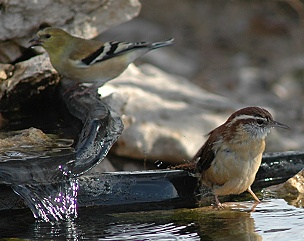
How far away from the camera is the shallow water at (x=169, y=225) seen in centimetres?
457

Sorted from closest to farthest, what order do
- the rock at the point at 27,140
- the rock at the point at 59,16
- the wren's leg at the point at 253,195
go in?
1. the rock at the point at 27,140
2. the wren's leg at the point at 253,195
3. the rock at the point at 59,16

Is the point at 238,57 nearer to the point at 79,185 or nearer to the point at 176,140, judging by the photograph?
the point at 176,140

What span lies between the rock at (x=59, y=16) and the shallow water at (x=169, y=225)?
2204 millimetres

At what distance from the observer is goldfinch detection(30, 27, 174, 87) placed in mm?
7039

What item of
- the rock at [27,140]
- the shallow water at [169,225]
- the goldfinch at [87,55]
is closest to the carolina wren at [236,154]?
the shallow water at [169,225]

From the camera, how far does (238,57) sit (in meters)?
13.4

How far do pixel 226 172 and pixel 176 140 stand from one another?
7.26ft

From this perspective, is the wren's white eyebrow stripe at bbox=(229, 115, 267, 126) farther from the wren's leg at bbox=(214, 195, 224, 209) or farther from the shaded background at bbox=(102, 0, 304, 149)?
the shaded background at bbox=(102, 0, 304, 149)

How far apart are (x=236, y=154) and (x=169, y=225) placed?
1081mm

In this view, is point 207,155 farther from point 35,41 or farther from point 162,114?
point 162,114

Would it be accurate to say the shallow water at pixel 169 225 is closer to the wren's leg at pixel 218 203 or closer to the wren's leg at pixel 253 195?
the wren's leg at pixel 218 203

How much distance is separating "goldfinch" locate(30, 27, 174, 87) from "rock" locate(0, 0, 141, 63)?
0.15 meters

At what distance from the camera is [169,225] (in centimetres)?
484

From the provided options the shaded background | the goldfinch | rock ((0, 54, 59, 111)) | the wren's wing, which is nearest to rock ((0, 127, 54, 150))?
rock ((0, 54, 59, 111))
